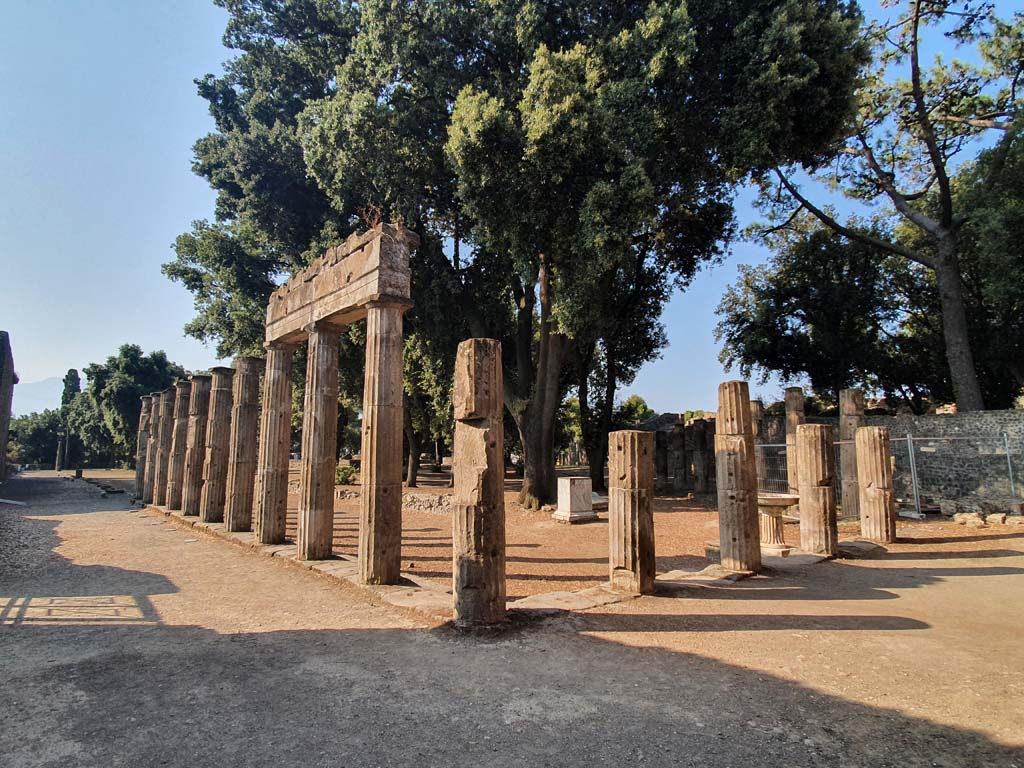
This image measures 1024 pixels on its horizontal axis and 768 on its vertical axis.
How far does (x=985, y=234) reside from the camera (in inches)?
712

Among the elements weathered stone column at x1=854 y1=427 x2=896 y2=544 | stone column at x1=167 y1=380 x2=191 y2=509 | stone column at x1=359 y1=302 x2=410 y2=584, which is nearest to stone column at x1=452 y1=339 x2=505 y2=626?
stone column at x1=359 y1=302 x2=410 y2=584

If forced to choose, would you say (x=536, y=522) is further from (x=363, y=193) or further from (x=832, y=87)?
(x=832, y=87)

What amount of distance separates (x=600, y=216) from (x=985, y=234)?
1445 centimetres

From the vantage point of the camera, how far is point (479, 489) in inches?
234

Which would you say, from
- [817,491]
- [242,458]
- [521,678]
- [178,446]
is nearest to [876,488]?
[817,491]

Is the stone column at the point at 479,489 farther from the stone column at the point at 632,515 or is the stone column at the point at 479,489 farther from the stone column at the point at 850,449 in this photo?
the stone column at the point at 850,449

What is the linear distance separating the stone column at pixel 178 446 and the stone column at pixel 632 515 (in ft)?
48.0

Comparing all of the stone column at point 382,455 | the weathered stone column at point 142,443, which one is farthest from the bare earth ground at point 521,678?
the weathered stone column at point 142,443

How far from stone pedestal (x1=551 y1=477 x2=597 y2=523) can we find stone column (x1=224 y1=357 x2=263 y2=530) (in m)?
8.09

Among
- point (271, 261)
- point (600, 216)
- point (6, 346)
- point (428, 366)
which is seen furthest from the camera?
point (6, 346)

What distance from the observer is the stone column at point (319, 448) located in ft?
29.9

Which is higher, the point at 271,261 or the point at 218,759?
the point at 271,261

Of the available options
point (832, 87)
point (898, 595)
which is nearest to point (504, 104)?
point (832, 87)

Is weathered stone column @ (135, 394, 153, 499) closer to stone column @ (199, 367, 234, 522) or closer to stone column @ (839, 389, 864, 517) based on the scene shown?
stone column @ (199, 367, 234, 522)
